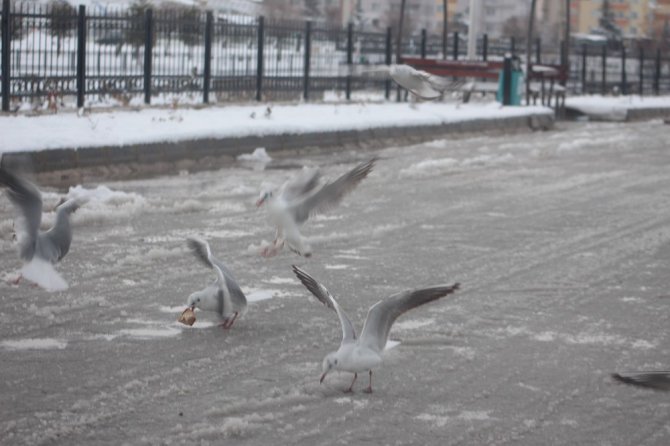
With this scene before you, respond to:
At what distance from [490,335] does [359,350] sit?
77.2 inches

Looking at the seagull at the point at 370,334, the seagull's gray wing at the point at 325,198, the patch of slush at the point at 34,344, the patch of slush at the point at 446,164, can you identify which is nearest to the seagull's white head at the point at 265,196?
the seagull's gray wing at the point at 325,198

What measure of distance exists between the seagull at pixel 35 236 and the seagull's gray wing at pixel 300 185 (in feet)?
4.30

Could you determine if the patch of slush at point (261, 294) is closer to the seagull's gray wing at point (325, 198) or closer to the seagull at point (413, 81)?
the seagull's gray wing at point (325, 198)

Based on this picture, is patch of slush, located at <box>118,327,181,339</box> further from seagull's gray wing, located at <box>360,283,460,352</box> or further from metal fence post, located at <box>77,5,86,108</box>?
metal fence post, located at <box>77,5,86,108</box>

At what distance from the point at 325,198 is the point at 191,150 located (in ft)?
33.8

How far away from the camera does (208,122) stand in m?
20.3

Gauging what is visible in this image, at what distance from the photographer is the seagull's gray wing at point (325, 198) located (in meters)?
7.96

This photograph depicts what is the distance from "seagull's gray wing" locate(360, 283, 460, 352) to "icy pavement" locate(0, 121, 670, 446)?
32cm

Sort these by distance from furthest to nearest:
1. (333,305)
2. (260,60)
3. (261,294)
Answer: (260,60) → (261,294) → (333,305)

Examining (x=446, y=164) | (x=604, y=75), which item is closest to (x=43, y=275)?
(x=446, y=164)

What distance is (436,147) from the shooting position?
21.8m

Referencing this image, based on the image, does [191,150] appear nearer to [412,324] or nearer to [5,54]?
[5,54]

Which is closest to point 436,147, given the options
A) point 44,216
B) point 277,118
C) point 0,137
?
point 277,118

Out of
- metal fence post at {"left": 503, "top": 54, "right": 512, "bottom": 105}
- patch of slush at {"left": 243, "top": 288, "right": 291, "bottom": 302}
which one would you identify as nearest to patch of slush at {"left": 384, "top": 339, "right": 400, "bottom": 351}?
patch of slush at {"left": 243, "top": 288, "right": 291, "bottom": 302}
